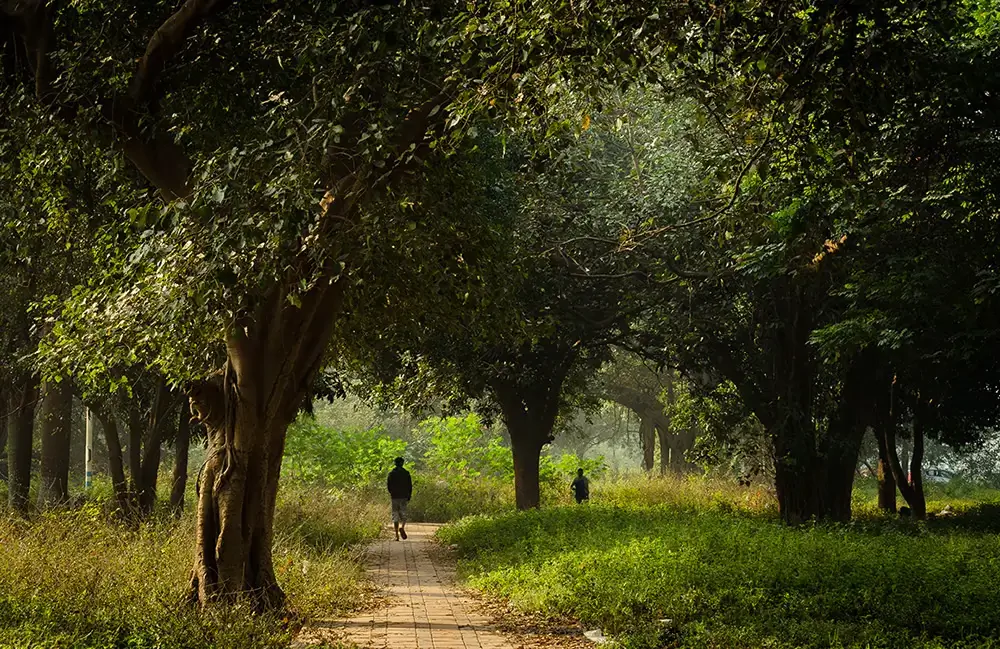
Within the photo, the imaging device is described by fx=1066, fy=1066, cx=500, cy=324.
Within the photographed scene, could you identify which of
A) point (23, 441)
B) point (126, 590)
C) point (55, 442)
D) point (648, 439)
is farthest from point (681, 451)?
point (126, 590)

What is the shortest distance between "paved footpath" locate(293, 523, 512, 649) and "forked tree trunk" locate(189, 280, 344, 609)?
938 millimetres

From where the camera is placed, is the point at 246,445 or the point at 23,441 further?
the point at 23,441

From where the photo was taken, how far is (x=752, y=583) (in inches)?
428

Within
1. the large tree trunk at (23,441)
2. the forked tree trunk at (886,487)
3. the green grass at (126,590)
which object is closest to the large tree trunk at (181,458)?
the large tree trunk at (23,441)

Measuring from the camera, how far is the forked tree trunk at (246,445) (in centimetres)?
1054

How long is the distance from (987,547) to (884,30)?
10.3 metres

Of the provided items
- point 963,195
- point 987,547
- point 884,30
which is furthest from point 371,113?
point 987,547

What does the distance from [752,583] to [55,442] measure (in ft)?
50.7

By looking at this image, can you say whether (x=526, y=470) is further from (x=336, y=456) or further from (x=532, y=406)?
(x=336, y=456)

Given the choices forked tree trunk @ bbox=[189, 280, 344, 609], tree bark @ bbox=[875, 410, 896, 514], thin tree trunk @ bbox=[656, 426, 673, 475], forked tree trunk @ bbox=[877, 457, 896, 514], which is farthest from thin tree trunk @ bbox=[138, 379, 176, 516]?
thin tree trunk @ bbox=[656, 426, 673, 475]

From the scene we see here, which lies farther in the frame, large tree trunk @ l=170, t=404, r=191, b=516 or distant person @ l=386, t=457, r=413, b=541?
distant person @ l=386, t=457, r=413, b=541

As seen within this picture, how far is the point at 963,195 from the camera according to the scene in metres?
13.2

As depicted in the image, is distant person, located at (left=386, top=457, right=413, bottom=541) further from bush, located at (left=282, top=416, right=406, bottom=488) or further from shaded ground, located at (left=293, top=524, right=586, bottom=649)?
bush, located at (left=282, top=416, right=406, bottom=488)

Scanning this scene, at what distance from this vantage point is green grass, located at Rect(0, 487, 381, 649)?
8.37 m
